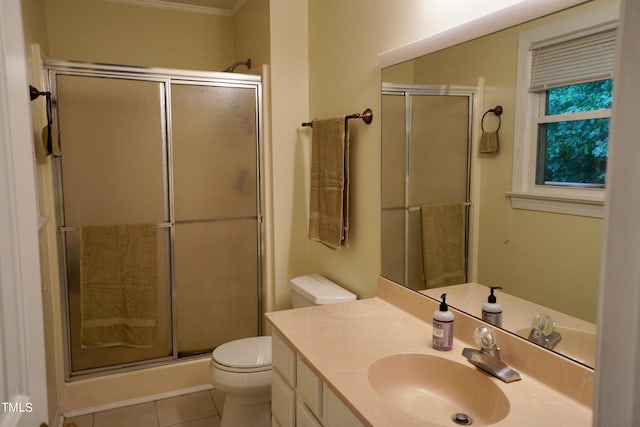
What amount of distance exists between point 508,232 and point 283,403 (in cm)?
101

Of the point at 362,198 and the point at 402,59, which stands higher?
the point at 402,59

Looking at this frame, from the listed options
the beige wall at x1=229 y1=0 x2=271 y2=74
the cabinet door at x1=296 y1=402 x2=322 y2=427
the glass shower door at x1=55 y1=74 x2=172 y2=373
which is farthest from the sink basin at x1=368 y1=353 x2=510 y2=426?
the beige wall at x1=229 y1=0 x2=271 y2=74

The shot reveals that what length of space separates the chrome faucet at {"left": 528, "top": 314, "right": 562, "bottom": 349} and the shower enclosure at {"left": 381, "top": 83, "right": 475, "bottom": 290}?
0.32m

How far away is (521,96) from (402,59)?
618 millimetres

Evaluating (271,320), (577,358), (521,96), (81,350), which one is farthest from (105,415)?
(521,96)

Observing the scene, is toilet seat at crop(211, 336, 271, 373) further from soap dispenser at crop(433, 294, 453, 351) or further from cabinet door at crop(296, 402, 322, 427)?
soap dispenser at crop(433, 294, 453, 351)

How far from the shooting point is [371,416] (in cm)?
112

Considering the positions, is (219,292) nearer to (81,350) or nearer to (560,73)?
(81,350)

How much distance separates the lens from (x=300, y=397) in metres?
1.56

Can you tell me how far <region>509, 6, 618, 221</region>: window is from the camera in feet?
3.75

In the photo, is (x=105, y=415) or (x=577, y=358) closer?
(x=577, y=358)

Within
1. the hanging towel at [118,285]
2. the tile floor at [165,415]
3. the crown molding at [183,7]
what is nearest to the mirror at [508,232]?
the tile floor at [165,415]

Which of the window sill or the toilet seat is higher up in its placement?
the window sill

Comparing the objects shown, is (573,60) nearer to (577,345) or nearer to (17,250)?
(577,345)
